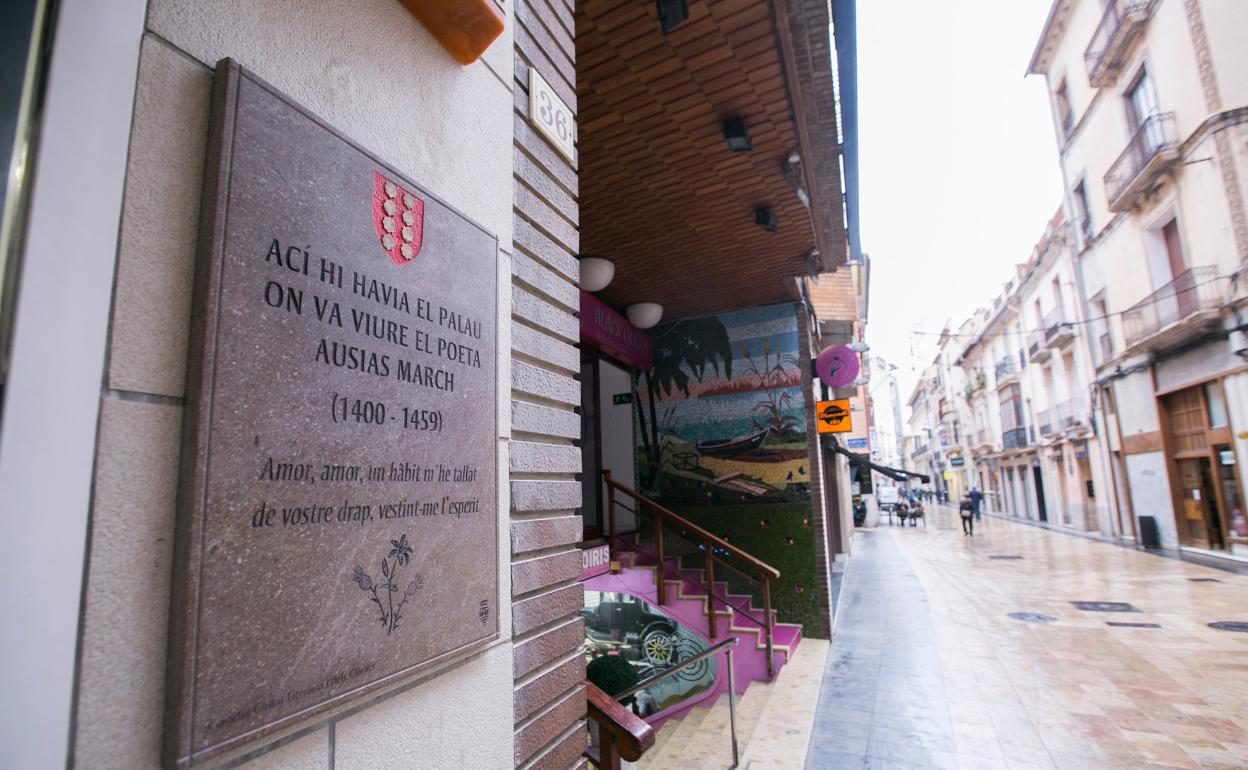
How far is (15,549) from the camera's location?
0.73 metres

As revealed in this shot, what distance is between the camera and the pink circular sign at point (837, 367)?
8.45 metres

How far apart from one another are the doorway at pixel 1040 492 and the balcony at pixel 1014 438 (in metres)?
1.18

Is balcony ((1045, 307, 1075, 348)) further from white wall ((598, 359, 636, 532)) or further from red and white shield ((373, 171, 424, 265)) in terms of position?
red and white shield ((373, 171, 424, 265))

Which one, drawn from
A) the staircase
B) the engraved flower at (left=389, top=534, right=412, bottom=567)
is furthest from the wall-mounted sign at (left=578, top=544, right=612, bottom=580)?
the engraved flower at (left=389, top=534, right=412, bottom=567)

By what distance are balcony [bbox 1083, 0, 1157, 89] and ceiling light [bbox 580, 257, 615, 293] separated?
51.8 feet

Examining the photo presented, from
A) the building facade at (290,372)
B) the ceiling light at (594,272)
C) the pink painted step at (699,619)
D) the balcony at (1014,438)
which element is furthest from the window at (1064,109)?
the building facade at (290,372)

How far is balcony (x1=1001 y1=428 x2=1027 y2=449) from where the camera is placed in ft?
87.9

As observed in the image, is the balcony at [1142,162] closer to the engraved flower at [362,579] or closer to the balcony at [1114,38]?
the balcony at [1114,38]

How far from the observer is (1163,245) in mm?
13969

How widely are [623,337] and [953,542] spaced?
15343 millimetres

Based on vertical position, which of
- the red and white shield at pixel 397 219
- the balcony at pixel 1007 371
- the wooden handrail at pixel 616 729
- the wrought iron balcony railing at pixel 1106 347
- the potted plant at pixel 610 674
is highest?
the balcony at pixel 1007 371

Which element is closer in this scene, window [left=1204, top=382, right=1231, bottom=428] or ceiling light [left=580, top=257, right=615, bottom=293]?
ceiling light [left=580, top=257, right=615, bottom=293]

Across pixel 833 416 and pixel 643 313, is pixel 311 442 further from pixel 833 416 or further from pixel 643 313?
pixel 833 416

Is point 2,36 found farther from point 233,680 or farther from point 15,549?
point 233,680
